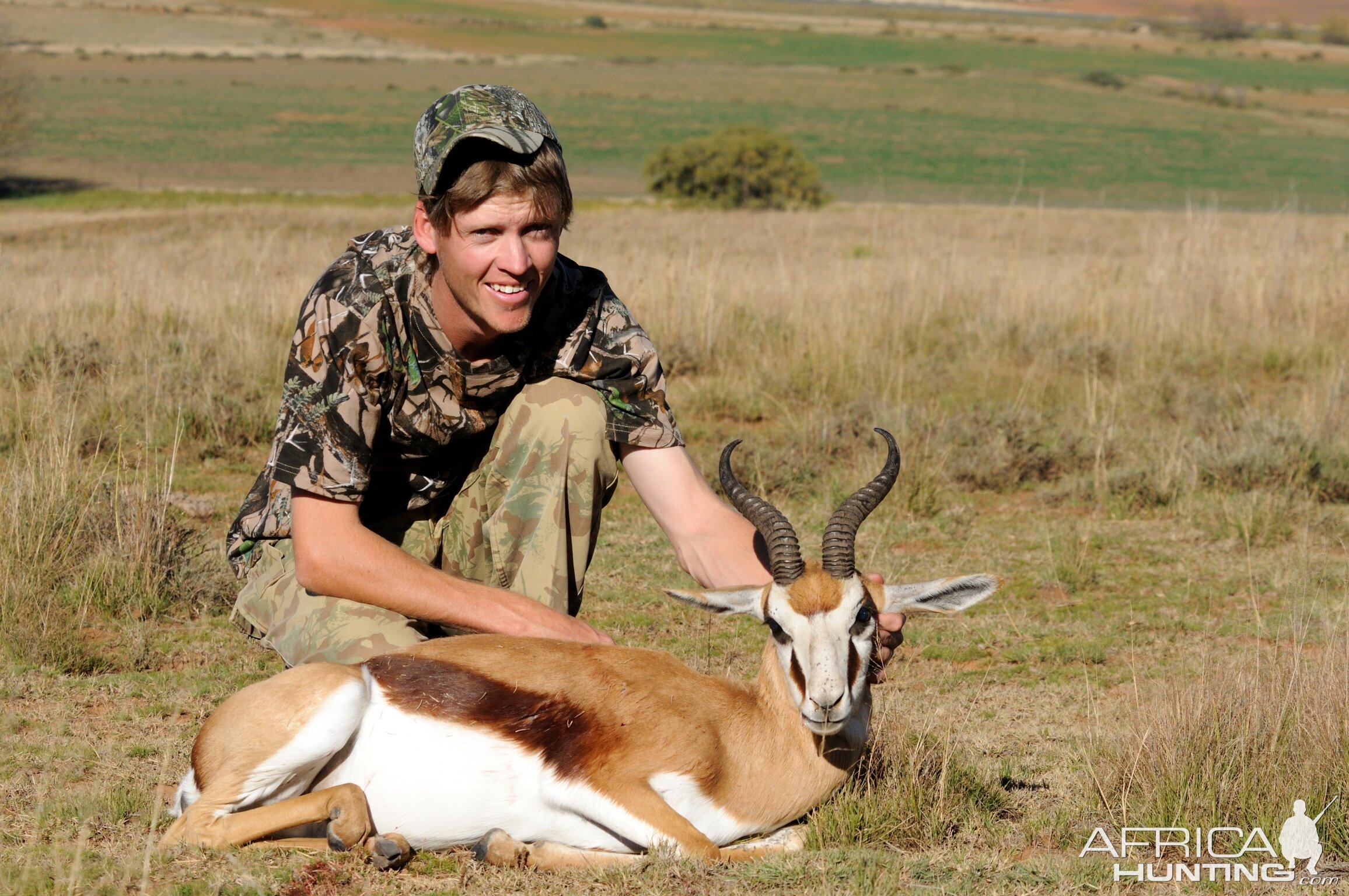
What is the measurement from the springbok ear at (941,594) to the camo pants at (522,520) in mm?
1299

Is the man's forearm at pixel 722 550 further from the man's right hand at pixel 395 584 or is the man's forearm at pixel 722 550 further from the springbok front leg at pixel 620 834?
the springbok front leg at pixel 620 834

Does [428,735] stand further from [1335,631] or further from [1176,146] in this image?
[1176,146]

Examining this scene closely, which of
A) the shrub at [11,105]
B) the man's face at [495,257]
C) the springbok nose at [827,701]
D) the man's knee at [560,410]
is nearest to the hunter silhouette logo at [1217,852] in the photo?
the springbok nose at [827,701]

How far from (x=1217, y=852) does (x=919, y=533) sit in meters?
4.06

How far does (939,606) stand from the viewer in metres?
4.36

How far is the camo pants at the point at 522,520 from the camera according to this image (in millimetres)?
4969

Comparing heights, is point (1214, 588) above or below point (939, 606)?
below

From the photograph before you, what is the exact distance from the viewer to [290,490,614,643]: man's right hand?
4332mm

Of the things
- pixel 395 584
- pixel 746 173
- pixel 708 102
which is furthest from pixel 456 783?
pixel 708 102

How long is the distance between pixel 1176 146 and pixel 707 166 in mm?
35460

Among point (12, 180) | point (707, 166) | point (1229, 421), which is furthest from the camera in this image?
point (12, 180)

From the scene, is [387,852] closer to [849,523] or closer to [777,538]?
[777,538]

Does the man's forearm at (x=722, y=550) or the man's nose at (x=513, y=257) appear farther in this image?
the man's forearm at (x=722, y=550)

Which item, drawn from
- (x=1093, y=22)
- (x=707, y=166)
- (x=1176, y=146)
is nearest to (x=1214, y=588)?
(x=707, y=166)
